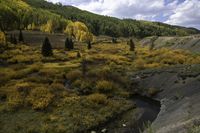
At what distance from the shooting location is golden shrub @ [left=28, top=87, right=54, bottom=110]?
39000 mm

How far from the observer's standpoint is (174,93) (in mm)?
43531

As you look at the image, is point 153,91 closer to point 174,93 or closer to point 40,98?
point 174,93

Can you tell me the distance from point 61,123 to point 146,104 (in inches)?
556

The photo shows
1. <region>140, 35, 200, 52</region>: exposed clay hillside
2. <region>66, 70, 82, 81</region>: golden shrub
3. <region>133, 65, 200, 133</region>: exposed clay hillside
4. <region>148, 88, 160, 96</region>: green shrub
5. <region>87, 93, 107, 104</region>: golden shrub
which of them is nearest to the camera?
<region>133, 65, 200, 133</region>: exposed clay hillside

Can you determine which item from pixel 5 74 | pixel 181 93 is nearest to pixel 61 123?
pixel 181 93

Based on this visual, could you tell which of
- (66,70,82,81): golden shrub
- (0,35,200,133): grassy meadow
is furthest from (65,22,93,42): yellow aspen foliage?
(66,70,82,81): golden shrub

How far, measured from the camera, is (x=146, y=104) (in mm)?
43438

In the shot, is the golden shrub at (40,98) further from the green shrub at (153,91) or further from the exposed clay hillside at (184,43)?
the exposed clay hillside at (184,43)

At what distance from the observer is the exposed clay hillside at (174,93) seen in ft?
94.8

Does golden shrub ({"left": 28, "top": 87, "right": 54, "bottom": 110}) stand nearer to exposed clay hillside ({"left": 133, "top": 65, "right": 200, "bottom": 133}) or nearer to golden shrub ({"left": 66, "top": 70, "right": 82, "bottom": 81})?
golden shrub ({"left": 66, "top": 70, "right": 82, "bottom": 81})

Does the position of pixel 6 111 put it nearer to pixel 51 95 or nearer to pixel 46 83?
pixel 51 95

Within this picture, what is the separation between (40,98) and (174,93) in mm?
18574

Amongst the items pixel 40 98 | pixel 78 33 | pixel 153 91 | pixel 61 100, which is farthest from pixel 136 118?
pixel 78 33

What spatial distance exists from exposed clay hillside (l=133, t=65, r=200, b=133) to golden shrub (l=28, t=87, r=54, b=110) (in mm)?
14255
